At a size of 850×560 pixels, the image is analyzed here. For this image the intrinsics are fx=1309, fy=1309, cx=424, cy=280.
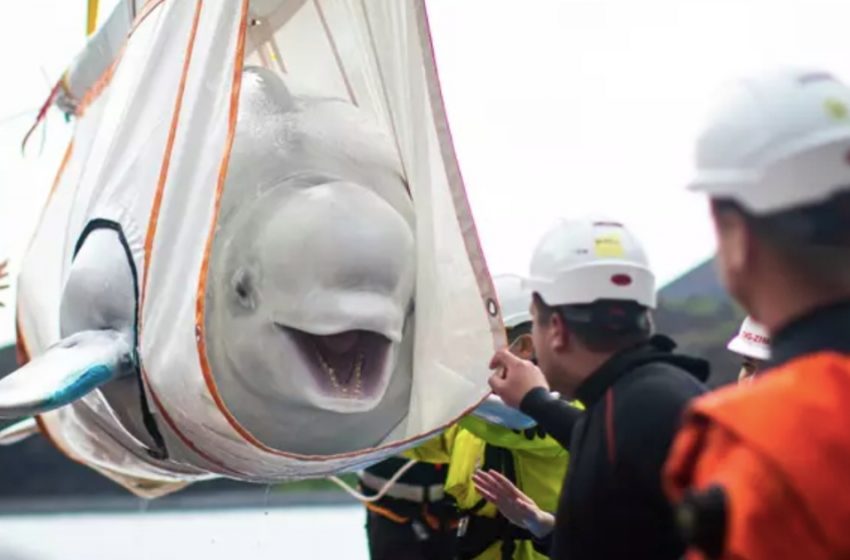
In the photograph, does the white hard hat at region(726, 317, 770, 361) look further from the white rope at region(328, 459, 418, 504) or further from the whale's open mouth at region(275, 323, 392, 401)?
the white rope at region(328, 459, 418, 504)

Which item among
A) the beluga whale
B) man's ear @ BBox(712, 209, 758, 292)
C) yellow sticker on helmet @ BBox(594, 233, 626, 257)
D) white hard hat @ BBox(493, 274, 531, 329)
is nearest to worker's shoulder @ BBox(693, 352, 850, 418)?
man's ear @ BBox(712, 209, 758, 292)

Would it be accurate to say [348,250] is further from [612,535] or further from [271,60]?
[612,535]

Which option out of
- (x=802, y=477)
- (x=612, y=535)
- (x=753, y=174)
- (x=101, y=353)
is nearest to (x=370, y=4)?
(x=101, y=353)

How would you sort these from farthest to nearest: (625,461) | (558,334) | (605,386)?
(558,334), (605,386), (625,461)

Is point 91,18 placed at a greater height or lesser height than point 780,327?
greater

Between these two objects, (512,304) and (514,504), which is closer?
(514,504)

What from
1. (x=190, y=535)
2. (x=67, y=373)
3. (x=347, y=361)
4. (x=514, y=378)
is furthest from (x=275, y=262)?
(x=190, y=535)

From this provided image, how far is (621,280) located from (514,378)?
1.07 feet

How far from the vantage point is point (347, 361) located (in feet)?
8.81

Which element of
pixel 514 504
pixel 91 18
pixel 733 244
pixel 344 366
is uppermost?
pixel 91 18

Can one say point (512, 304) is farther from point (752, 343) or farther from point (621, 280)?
point (621, 280)

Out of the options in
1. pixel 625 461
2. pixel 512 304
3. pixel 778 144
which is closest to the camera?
pixel 778 144

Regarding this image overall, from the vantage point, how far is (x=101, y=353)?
270 cm

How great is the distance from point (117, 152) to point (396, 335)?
0.78 metres
